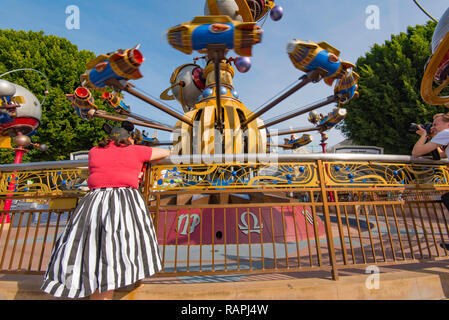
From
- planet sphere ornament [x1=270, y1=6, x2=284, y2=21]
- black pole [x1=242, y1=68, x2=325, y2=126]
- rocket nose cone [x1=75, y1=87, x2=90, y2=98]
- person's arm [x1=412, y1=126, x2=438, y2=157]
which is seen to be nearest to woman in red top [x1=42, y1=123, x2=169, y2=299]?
black pole [x1=242, y1=68, x2=325, y2=126]

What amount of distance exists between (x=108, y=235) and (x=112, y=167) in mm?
624

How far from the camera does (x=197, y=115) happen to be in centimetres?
657

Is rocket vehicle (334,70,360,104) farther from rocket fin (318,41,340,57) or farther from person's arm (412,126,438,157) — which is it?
person's arm (412,126,438,157)

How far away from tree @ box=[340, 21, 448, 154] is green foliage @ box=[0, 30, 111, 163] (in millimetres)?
20670

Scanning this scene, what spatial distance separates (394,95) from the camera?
15.5 metres

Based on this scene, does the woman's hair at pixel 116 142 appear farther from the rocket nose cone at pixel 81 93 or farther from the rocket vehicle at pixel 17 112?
the rocket vehicle at pixel 17 112

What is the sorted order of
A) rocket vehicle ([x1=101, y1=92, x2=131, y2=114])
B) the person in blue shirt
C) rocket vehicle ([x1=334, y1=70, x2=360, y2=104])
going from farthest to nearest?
rocket vehicle ([x1=101, y1=92, x2=131, y2=114]) → rocket vehicle ([x1=334, y1=70, x2=360, y2=104]) → the person in blue shirt

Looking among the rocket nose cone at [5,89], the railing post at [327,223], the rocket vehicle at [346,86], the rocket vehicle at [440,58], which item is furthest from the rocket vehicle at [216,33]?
the rocket nose cone at [5,89]

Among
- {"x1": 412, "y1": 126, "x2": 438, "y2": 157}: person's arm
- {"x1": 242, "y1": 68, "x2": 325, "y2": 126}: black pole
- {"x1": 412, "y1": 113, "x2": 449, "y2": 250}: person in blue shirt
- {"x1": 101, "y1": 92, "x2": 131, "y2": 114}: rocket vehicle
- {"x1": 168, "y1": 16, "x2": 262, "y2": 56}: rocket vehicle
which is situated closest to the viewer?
{"x1": 412, "y1": 113, "x2": 449, "y2": 250}: person in blue shirt

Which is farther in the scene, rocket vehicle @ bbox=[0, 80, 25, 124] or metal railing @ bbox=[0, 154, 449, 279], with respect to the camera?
rocket vehicle @ bbox=[0, 80, 25, 124]

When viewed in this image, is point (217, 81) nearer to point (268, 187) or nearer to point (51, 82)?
point (268, 187)

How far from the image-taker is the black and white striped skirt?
6.15 feet

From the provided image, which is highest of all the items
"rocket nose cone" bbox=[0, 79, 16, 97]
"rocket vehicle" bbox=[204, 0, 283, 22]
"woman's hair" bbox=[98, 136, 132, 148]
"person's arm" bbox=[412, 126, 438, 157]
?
"rocket vehicle" bbox=[204, 0, 283, 22]
